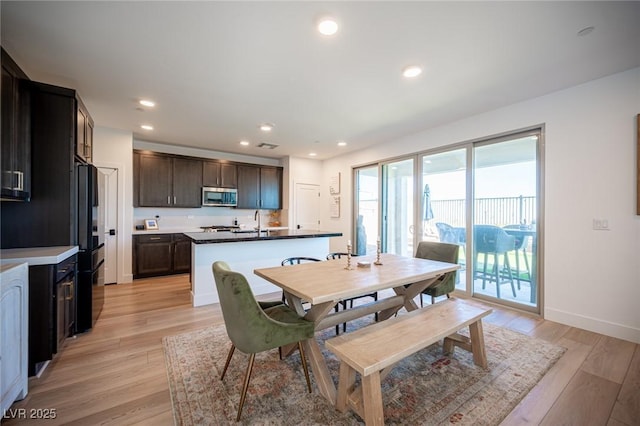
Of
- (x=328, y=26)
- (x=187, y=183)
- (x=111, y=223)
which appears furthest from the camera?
(x=187, y=183)

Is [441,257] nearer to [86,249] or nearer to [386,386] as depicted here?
[386,386]

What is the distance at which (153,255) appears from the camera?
4.87 meters

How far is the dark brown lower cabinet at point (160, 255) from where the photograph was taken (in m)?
4.75

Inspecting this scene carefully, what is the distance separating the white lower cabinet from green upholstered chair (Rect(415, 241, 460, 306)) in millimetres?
3366

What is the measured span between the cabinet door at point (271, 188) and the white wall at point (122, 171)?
2632mm

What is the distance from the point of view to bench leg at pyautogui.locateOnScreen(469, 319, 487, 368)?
2.12 metres

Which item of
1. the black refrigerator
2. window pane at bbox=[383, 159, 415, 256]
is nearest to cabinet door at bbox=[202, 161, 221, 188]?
the black refrigerator

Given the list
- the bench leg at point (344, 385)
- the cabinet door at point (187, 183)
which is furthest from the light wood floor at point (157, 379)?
the cabinet door at point (187, 183)

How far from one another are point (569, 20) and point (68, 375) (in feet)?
15.1

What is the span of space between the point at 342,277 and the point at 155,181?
4653mm

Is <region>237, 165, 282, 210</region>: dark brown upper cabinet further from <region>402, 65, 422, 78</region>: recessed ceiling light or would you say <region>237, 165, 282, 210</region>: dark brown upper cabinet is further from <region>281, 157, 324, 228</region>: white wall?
<region>402, 65, 422, 78</region>: recessed ceiling light

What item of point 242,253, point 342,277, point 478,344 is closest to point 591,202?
point 478,344

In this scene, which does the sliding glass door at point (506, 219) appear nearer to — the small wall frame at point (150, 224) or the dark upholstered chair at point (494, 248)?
the dark upholstered chair at point (494, 248)

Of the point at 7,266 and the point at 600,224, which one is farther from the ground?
the point at 600,224
